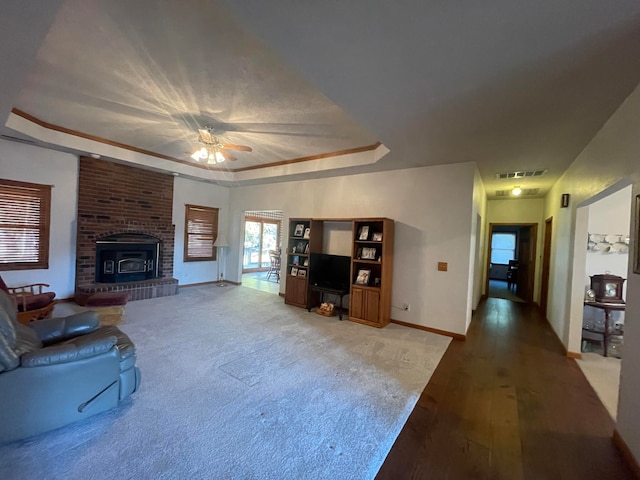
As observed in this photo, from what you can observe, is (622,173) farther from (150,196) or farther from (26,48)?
(150,196)

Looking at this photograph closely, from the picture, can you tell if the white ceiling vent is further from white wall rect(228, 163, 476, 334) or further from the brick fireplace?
the brick fireplace

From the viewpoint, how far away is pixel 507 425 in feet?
6.86

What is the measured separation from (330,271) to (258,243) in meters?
5.28

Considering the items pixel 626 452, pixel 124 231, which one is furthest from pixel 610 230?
pixel 124 231

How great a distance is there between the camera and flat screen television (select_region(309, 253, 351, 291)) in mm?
4887

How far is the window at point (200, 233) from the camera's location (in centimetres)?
653

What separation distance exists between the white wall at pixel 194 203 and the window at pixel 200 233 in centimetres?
10

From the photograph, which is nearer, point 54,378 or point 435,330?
point 54,378

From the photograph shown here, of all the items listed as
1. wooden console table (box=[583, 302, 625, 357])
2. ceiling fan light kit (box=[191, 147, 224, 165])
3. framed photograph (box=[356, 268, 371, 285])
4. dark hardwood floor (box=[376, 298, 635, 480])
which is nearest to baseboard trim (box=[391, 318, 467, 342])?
dark hardwood floor (box=[376, 298, 635, 480])

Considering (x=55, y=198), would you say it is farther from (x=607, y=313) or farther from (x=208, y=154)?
(x=607, y=313)

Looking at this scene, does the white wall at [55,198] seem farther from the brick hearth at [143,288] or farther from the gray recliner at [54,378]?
the gray recliner at [54,378]

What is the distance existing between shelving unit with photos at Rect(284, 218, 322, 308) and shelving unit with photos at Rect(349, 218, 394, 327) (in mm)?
893

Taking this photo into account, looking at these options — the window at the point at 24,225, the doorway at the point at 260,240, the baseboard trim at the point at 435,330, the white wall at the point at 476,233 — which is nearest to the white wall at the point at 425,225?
the baseboard trim at the point at 435,330

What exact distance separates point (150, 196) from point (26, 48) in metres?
4.17
